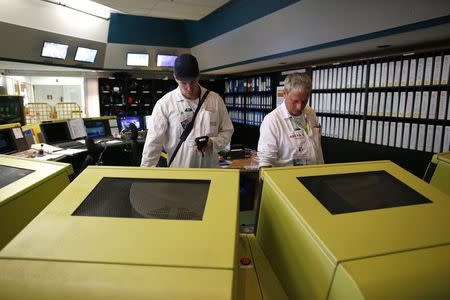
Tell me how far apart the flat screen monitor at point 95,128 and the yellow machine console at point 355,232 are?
4.83m

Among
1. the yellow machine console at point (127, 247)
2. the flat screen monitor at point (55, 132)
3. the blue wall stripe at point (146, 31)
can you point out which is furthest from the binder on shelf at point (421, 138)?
Result: the blue wall stripe at point (146, 31)

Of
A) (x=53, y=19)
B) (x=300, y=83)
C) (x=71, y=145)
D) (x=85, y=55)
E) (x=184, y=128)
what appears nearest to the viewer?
(x=300, y=83)

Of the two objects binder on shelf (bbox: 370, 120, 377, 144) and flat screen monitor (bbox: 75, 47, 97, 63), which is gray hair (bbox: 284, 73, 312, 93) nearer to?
binder on shelf (bbox: 370, 120, 377, 144)

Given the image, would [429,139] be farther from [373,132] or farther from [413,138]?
[373,132]

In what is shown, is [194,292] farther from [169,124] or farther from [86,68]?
[86,68]

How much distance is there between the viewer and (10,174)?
786 mm

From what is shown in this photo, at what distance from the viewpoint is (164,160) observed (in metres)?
2.25

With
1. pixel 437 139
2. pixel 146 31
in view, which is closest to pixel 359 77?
pixel 437 139

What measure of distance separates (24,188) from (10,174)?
15cm

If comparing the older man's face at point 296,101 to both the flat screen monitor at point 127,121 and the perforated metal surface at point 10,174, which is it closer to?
the perforated metal surface at point 10,174

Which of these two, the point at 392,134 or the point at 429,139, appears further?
the point at 392,134

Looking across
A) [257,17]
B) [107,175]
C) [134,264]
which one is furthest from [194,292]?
[257,17]

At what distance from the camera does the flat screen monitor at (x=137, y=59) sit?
22.2 ft

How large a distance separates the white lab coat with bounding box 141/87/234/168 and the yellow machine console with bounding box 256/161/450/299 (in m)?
1.11
